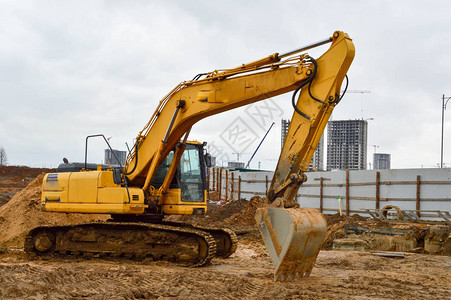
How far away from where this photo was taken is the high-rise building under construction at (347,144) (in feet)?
184

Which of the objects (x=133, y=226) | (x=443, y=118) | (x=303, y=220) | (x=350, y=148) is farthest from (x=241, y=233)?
(x=350, y=148)

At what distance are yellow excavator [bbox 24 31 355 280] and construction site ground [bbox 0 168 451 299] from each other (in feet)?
1.18

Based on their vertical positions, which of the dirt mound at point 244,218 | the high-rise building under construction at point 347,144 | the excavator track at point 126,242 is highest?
the high-rise building under construction at point 347,144

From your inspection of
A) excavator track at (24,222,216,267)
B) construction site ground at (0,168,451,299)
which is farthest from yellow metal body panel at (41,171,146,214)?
construction site ground at (0,168,451,299)

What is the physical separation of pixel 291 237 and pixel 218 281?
4.63 feet

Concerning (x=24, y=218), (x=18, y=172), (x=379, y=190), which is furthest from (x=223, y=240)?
(x=18, y=172)

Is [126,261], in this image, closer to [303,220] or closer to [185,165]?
[185,165]

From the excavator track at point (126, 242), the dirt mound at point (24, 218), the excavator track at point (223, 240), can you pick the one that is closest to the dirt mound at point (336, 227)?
the excavator track at point (223, 240)

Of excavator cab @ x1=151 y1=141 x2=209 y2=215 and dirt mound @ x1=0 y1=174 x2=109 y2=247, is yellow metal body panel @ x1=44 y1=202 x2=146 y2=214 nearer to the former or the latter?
excavator cab @ x1=151 y1=141 x2=209 y2=215

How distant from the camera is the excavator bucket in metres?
6.93

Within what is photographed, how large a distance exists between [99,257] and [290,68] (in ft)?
17.8

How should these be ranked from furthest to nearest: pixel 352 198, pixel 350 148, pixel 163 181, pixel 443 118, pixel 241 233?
pixel 350 148 → pixel 443 118 → pixel 352 198 → pixel 241 233 → pixel 163 181

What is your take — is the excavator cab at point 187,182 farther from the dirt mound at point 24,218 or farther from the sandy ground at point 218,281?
the dirt mound at point 24,218

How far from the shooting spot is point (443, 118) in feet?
91.5
